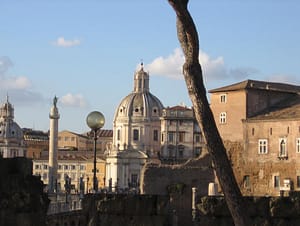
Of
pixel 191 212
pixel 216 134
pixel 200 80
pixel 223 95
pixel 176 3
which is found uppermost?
pixel 223 95

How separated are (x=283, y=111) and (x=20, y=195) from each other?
3461 centimetres

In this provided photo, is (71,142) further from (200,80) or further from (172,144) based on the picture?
(200,80)

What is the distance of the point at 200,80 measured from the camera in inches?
373

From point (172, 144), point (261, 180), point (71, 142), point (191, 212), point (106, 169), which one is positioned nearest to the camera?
point (191, 212)

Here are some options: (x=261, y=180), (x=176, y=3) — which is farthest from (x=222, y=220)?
(x=261, y=180)

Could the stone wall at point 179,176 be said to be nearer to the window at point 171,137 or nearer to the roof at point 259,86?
the roof at point 259,86

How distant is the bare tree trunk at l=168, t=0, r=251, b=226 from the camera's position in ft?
30.0

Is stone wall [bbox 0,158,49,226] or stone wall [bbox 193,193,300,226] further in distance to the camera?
stone wall [bbox 0,158,49,226]

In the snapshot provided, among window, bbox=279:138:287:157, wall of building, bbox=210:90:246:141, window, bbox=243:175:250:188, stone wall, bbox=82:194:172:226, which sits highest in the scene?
wall of building, bbox=210:90:246:141

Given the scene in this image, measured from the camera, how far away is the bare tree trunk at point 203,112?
30.0 ft

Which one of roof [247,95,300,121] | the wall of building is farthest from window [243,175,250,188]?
roof [247,95,300,121]

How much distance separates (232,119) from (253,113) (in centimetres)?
137

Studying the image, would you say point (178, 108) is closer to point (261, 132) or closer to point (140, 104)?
point (140, 104)

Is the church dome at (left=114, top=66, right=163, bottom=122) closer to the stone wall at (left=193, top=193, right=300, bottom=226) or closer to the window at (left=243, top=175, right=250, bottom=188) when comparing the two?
the window at (left=243, top=175, right=250, bottom=188)
